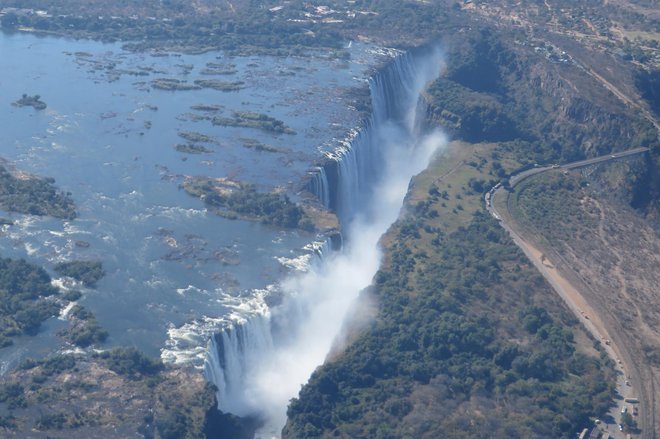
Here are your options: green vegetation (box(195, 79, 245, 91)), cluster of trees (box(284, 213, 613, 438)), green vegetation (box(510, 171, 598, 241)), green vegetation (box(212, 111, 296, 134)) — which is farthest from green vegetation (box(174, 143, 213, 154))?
green vegetation (box(510, 171, 598, 241))

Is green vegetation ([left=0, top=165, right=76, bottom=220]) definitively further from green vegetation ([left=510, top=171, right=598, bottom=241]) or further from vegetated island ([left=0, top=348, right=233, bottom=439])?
green vegetation ([left=510, top=171, right=598, bottom=241])

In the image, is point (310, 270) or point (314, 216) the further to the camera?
point (314, 216)

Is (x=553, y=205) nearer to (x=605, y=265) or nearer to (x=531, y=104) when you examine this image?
(x=605, y=265)

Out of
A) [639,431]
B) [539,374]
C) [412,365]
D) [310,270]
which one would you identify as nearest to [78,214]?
[310,270]

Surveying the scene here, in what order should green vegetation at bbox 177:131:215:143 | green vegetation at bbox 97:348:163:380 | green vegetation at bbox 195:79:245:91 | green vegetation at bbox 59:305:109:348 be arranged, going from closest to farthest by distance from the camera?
green vegetation at bbox 97:348:163:380, green vegetation at bbox 59:305:109:348, green vegetation at bbox 177:131:215:143, green vegetation at bbox 195:79:245:91

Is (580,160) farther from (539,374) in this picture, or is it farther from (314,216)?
(539,374)

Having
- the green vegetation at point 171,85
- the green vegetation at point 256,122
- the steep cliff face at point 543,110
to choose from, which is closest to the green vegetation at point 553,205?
the steep cliff face at point 543,110
